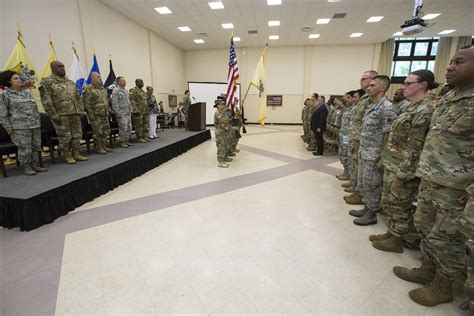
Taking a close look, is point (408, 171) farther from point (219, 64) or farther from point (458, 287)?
point (219, 64)

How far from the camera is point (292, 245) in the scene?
6.82 ft

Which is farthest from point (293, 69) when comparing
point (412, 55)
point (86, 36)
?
point (86, 36)

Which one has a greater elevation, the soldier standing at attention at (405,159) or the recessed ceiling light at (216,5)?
the recessed ceiling light at (216,5)

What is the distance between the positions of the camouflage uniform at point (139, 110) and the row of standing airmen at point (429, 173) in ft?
15.6

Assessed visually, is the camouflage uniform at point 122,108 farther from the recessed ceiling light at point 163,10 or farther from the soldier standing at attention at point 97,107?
the recessed ceiling light at point 163,10

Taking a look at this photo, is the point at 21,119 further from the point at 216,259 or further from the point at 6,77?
the point at 216,259

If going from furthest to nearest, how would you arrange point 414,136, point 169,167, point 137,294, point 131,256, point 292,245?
point 169,167 < point 292,245 < point 131,256 < point 414,136 < point 137,294

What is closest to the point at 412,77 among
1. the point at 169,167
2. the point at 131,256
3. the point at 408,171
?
the point at 408,171

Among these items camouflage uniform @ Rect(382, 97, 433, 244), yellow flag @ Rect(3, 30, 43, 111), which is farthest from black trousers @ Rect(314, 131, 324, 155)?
yellow flag @ Rect(3, 30, 43, 111)

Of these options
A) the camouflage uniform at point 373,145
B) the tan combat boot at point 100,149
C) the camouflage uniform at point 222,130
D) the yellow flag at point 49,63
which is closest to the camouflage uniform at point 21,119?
the tan combat boot at point 100,149

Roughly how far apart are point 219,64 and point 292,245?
38.9ft

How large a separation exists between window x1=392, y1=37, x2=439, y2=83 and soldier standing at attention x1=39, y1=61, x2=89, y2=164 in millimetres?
13655

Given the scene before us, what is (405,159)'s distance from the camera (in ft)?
5.64

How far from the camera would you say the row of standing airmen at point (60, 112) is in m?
2.80
